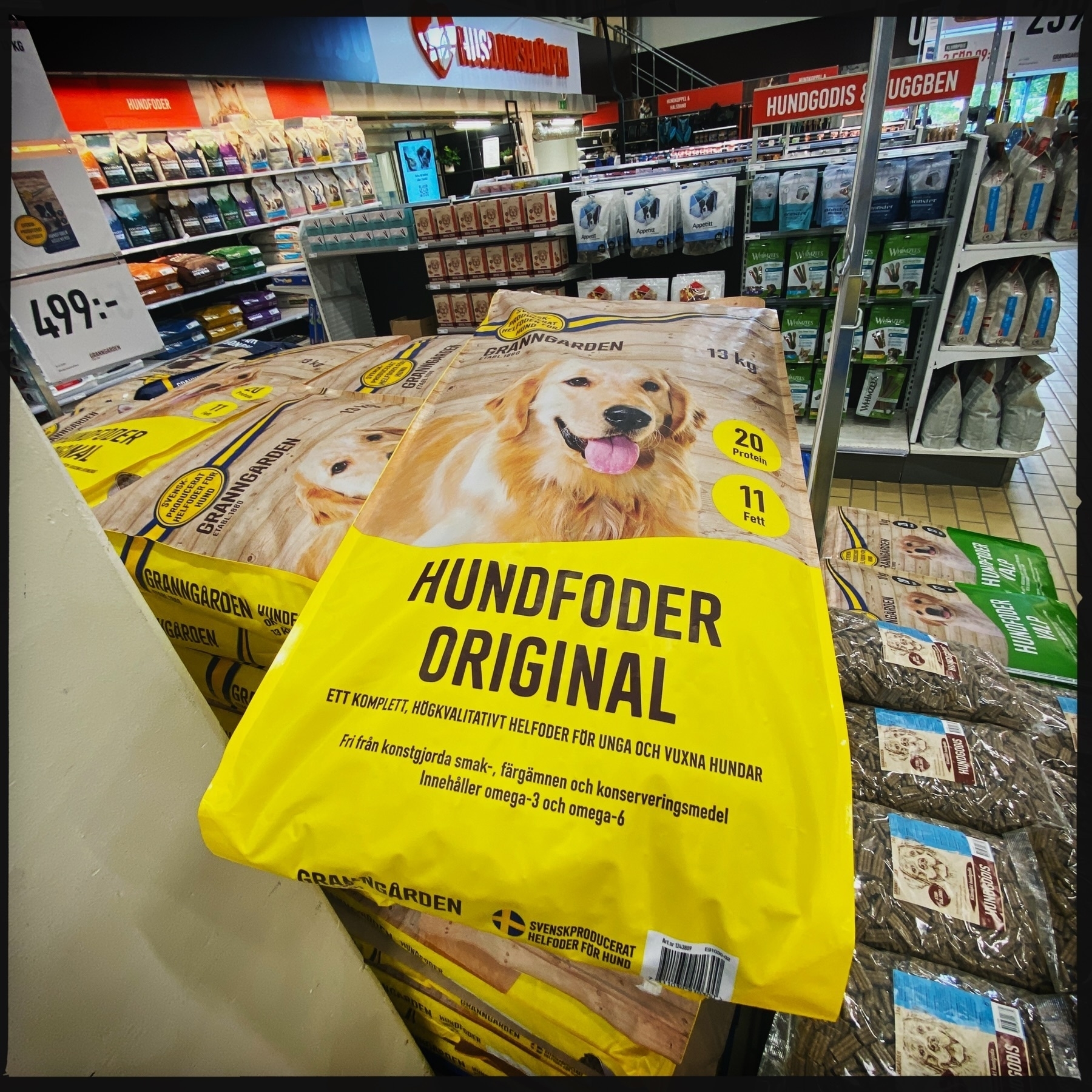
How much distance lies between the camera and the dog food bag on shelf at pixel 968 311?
2.69m

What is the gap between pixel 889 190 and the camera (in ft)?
8.63

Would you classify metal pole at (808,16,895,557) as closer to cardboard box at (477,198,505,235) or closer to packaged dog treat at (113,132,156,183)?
cardboard box at (477,198,505,235)

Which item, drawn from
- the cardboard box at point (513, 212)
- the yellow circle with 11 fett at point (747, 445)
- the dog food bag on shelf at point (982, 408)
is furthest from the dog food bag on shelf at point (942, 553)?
the cardboard box at point (513, 212)

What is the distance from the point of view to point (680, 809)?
48cm

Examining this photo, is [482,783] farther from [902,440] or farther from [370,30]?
[370,30]

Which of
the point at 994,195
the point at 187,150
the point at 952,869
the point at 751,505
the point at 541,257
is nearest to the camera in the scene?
the point at 751,505

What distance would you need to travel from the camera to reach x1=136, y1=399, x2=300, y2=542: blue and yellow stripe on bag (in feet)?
2.64

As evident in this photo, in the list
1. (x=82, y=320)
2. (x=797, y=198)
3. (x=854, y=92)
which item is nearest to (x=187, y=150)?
(x=82, y=320)

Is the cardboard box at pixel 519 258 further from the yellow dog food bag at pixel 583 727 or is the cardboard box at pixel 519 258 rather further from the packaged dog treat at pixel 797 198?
the yellow dog food bag at pixel 583 727

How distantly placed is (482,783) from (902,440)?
337 centimetres

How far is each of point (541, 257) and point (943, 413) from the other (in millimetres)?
2242

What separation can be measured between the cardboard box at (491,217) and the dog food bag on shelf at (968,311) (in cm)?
227

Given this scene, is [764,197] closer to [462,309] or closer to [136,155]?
[462,309]

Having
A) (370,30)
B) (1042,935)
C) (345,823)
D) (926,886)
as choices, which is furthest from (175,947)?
(370,30)
